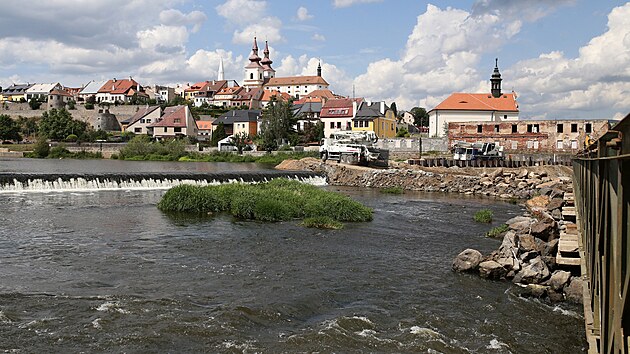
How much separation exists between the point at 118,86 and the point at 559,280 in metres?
158

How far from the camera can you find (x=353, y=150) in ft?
184

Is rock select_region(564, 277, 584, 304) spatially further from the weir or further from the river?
the weir

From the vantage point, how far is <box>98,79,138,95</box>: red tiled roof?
153712mm

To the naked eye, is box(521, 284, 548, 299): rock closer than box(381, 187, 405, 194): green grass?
Yes

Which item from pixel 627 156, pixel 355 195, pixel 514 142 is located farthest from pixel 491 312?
pixel 514 142

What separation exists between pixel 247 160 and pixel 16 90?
412ft

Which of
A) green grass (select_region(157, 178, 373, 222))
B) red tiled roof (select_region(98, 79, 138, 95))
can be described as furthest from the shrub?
red tiled roof (select_region(98, 79, 138, 95))

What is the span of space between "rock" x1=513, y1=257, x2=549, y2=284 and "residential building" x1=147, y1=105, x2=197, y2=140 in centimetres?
9691

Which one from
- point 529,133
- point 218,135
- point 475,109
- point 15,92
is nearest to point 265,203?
point 529,133

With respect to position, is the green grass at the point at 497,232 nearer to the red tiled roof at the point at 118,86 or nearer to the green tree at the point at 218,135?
the green tree at the point at 218,135

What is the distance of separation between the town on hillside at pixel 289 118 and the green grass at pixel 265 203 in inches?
485

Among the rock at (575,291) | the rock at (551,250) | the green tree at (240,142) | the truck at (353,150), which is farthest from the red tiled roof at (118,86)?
the rock at (575,291)

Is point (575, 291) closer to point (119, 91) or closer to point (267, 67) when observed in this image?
point (119, 91)

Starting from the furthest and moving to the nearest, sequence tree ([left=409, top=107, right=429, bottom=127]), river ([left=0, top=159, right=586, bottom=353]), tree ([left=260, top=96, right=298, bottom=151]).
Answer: tree ([left=409, top=107, right=429, bottom=127]) → tree ([left=260, top=96, right=298, bottom=151]) → river ([left=0, top=159, right=586, bottom=353])
